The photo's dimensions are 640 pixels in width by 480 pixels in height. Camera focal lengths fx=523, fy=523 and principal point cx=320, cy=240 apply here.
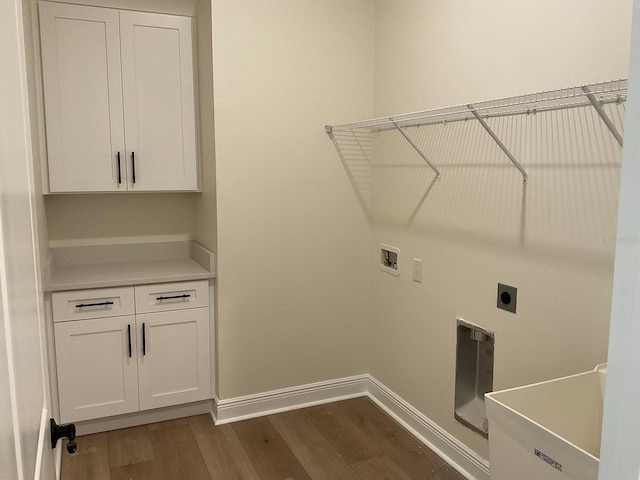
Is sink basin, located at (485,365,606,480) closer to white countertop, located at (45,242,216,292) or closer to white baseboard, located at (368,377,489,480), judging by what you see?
white baseboard, located at (368,377,489,480)

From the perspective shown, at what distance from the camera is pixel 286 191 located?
121 inches

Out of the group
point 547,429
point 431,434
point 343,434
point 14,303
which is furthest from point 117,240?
point 14,303

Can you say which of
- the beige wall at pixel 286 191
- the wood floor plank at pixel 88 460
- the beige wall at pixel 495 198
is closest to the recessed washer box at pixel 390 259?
the beige wall at pixel 495 198

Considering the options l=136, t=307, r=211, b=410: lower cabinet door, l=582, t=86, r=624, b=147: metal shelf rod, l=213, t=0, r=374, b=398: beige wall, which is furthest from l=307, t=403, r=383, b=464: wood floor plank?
l=582, t=86, r=624, b=147: metal shelf rod

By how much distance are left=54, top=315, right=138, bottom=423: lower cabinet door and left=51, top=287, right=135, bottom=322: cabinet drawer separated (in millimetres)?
33

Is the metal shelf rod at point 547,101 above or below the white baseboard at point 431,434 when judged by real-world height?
above

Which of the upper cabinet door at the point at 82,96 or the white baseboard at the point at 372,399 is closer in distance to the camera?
the white baseboard at the point at 372,399

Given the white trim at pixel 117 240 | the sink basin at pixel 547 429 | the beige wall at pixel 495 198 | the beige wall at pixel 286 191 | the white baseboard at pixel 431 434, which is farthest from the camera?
the white trim at pixel 117 240

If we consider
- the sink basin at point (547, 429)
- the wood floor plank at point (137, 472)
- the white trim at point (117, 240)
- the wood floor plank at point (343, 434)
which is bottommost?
the wood floor plank at point (343, 434)

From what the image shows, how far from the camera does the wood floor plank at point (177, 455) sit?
255 centimetres

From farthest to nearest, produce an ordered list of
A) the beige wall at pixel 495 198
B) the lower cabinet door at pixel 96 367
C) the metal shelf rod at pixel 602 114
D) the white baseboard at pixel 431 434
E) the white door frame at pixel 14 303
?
the lower cabinet door at pixel 96 367, the white baseboard at pixel 431 434, the beige wall at pixel 495 198, the metal shelf rod at pixel 602 114, the white door frame at pixel 14 303

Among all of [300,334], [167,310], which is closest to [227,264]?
[167,310]

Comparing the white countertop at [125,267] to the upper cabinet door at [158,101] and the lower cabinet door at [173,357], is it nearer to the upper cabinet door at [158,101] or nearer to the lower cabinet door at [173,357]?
the lower cabinet door at [173,357]

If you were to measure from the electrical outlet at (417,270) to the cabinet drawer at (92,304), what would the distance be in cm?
156
